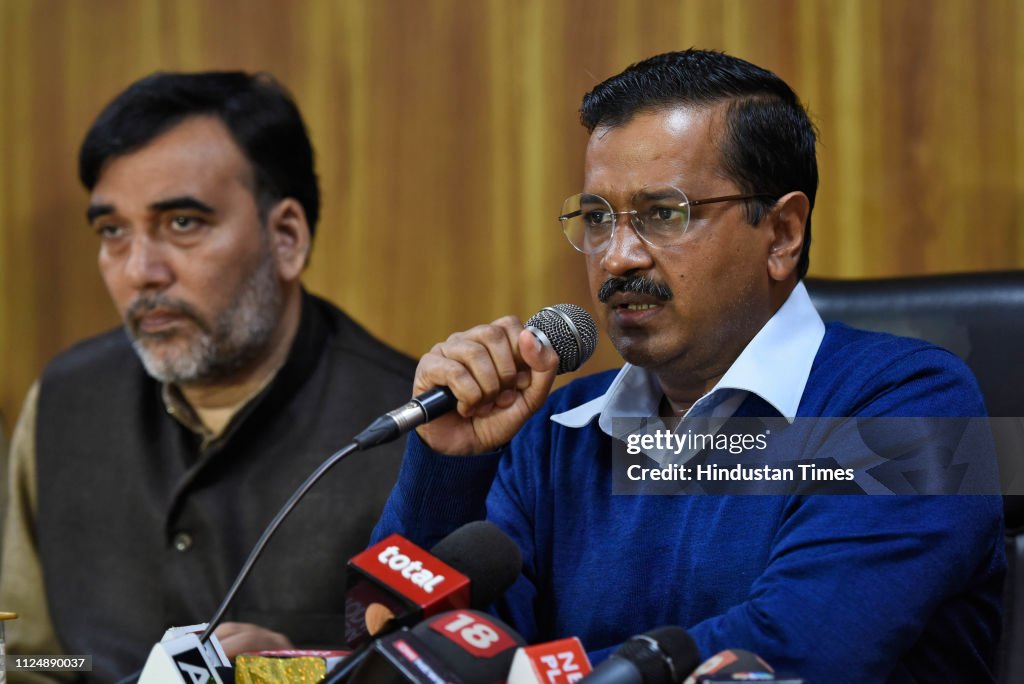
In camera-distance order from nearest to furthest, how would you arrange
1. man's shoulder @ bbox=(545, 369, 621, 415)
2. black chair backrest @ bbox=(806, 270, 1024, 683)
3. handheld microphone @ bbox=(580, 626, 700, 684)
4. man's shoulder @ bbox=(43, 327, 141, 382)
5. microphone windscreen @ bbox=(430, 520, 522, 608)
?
handheld microphone @ bbox=(580, 626, 700, 684)
microphone windscreen @ bbox=(430, 520, 522, 608)
black chair backrest @ bbox=(806, 270, 1024, 683)
man's shoulder @ bbox=(545, 369, 621, 415)
man's shoulder @ bbox=(43, 327, 141, 382)

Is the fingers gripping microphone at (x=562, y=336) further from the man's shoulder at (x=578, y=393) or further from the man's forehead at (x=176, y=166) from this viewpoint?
the man's forehead at (x=176, y=166)

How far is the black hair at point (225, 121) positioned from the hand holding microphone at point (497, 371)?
39.0 inches

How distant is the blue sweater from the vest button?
0.72 metres

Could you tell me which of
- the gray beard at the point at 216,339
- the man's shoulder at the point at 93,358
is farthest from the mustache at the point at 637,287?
the man's shoulder at the point at 93,358

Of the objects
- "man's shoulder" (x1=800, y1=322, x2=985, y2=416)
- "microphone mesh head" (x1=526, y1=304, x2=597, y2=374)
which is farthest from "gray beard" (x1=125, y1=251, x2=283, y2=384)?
"man's shoulder" (x1=800, y1=322, x2=985, y2=416)

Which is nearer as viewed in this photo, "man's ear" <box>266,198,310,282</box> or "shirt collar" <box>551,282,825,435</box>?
"shirt collar" <box>551,282,825,435</box>

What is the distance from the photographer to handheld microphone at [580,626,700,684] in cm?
81

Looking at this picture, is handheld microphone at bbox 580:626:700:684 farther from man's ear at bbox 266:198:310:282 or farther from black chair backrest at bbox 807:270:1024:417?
man's ear at bbox 266:198:310:282

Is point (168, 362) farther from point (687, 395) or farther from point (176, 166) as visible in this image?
point (687, 395)

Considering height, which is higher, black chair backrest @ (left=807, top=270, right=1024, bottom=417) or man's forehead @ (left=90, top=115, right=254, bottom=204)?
man's forehead @ (left=90, top=115, right=254, bottom=204)

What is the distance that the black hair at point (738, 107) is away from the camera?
1.48 meters

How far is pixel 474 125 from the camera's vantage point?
7.81 ft

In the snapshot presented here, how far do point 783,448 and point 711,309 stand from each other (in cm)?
22

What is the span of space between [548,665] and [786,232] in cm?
85
